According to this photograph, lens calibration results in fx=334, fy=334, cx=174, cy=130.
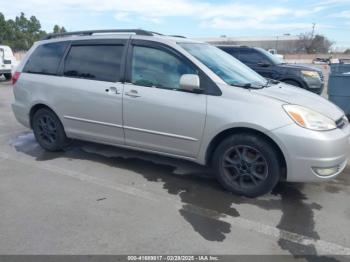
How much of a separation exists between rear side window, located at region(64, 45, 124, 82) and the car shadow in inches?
48.9

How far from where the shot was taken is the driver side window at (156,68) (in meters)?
3.95

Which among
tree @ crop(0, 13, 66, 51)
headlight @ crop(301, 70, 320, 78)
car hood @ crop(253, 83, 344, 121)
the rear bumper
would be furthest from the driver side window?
tree @ crop(0, 13, 66, 51)

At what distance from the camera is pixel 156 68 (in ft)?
13.4

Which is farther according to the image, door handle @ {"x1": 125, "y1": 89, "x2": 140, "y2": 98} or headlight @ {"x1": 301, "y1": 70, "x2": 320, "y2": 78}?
headlight @ {"x1": 301, "y1": 70, "x2": 320, "y2": 78}

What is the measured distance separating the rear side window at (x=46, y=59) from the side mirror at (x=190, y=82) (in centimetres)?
219

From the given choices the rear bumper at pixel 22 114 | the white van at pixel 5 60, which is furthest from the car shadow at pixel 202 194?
the white van at pixel 5 60

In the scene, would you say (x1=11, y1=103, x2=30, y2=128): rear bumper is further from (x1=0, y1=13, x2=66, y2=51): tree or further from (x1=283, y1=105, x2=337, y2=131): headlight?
(x1=0, y1=13, x2=66, y2=51): tree

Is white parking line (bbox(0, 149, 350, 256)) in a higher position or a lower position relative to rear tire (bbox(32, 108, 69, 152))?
lower

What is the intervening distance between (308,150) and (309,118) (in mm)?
337

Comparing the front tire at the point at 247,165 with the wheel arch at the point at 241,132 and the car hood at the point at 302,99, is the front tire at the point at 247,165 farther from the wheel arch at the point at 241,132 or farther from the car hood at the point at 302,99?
the car hood at the point at 302,99

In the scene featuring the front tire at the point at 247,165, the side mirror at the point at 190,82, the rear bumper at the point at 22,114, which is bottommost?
the front tire at the point at 247,165

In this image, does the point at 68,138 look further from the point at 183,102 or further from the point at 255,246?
the point at 255,246

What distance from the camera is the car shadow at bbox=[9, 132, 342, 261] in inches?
121

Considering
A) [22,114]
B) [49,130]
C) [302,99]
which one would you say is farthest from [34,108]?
[302,99]
